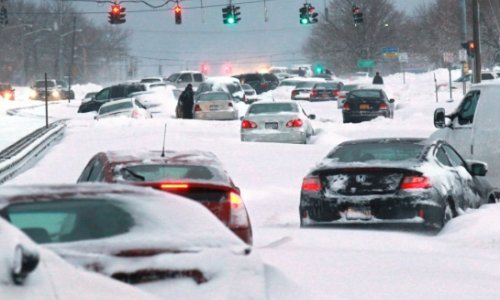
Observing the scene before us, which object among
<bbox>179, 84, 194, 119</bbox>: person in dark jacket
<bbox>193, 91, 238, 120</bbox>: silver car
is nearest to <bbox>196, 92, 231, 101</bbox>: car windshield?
<bbox>193, 91, 238, 120</bbox>: silver car

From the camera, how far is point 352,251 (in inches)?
387

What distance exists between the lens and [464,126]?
16547mm

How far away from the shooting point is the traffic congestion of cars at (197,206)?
553cm

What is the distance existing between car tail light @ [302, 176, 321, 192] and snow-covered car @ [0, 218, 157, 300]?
777 centimetres

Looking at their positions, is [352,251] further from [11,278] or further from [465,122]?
[465,122]

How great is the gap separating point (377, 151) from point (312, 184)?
3.51 feet

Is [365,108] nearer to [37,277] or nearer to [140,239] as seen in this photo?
[140,239]

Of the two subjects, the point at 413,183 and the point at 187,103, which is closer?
the point at 413,183

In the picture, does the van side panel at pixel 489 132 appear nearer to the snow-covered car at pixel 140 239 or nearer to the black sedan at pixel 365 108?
the snow-covered car at pixel 140 239

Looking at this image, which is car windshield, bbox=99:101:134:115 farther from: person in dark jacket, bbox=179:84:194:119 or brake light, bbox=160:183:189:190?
brake light, bbox=160:183:189:190

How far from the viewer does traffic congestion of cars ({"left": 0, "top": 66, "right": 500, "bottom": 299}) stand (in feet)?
18.1

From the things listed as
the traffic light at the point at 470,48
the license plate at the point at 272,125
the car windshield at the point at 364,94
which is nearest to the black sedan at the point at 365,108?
the car windshield at the point at 364,94

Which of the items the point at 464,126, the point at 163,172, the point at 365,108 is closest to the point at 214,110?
the point at 365,108

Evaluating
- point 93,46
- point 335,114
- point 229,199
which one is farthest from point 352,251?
point 93,46
